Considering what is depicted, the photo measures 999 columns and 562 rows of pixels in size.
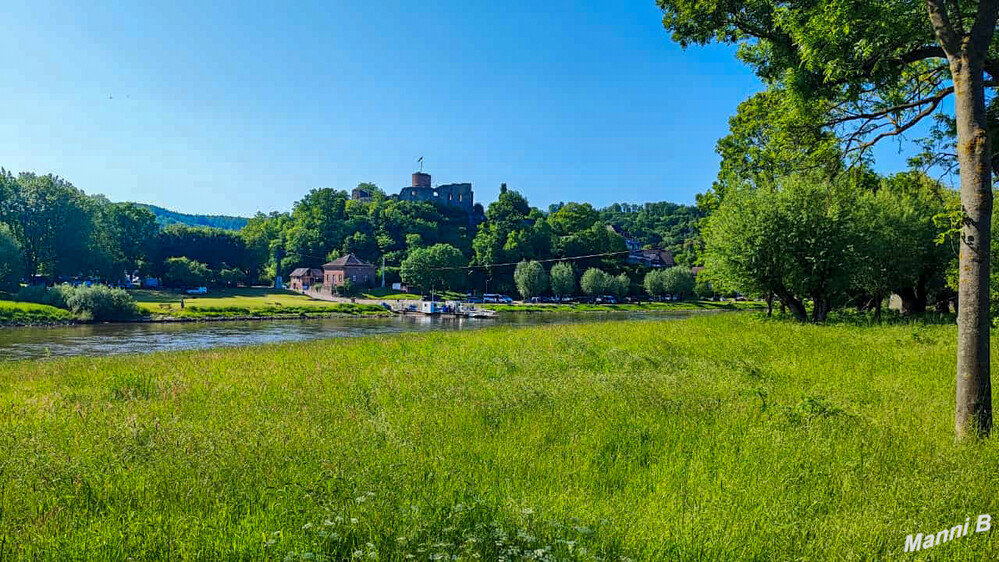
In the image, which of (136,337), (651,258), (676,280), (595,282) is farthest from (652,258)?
(136,337)

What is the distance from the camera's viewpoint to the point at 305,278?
110625 millimetres

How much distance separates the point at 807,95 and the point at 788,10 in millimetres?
1841

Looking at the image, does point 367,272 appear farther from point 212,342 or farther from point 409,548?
point 409,548

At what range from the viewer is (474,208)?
165875mm

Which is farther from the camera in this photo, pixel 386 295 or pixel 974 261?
pixel 386 295

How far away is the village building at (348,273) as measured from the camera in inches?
4067

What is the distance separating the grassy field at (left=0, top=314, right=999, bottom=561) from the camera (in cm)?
370

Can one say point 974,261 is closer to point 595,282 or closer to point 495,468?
point 495,468

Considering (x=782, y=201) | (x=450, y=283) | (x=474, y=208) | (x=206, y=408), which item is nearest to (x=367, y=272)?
(x=450, y=283)

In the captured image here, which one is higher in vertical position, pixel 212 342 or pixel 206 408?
pixel 206 408

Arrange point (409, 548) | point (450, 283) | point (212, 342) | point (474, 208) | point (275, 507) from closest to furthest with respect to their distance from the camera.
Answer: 1. point (409, 548)
2. point (275, 507)
3. point (212, 342)
4. point (450, 283)
5. point (474, 208)

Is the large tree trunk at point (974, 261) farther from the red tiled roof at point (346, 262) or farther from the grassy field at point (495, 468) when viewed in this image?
the red tiled roof at point (346, 262)

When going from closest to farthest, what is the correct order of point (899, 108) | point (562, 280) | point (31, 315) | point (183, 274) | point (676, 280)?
1. point (899, 108)
2. point (31, 315)
3. point (183, 274)
4. point (562, 280)
5. point (676, 280)

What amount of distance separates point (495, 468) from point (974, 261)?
19.1ft
